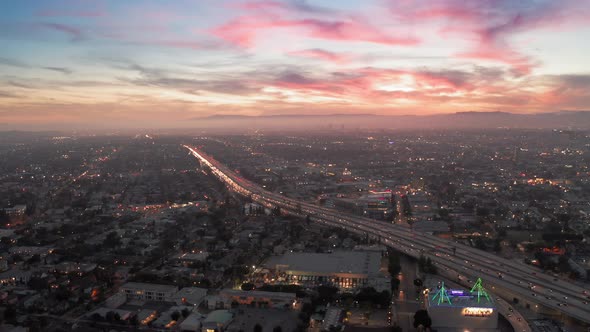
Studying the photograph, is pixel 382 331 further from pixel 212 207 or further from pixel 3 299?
pixel 212 207

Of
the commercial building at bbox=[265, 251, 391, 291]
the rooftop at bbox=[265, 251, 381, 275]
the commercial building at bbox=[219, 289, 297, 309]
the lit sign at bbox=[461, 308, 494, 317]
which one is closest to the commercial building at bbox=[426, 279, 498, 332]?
the lit sign at bbox=[461, 308, 494, 317]

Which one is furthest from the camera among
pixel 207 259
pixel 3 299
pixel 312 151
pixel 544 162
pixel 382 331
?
pixel 312 151

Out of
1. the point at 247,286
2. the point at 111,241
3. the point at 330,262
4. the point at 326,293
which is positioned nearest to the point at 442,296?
the point at 326,293

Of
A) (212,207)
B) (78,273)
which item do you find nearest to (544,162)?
(212,207)

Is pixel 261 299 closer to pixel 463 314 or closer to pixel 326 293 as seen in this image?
pixel 326 293

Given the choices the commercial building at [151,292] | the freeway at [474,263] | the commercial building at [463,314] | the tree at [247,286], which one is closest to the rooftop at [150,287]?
the commercial building at [151,292]

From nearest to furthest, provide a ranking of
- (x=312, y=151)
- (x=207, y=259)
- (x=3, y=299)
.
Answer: (x=3, y=299)
(x=207, y=259)
(x=312, y=151)
